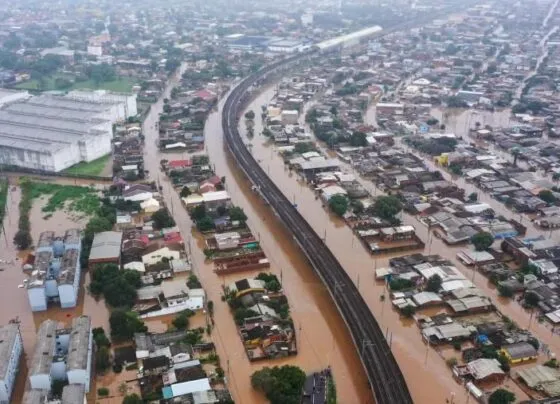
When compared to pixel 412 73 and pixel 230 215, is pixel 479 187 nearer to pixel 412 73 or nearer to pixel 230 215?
pixel 230 215

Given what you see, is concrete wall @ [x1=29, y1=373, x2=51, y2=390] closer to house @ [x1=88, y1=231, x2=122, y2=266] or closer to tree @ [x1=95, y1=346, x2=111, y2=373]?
tree @ [x1=95, y1=346, x2=111, y2=373]

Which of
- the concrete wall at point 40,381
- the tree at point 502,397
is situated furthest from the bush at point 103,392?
the tree at point 502,397

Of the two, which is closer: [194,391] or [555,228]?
[194,391]

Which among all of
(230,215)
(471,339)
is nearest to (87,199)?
(230,215)

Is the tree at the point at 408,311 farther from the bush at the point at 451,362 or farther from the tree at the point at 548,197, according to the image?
the tree at the point at 548,197

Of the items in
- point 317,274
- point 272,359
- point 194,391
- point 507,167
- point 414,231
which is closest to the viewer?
point 194,391

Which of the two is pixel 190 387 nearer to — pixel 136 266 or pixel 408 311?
pixel 136 266

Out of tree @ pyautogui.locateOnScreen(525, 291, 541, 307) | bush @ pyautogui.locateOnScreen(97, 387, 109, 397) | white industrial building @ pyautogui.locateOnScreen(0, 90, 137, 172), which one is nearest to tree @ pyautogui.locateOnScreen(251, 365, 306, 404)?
bush @ pyautogui.locateOnScreen(97, 387, 109, 397)
